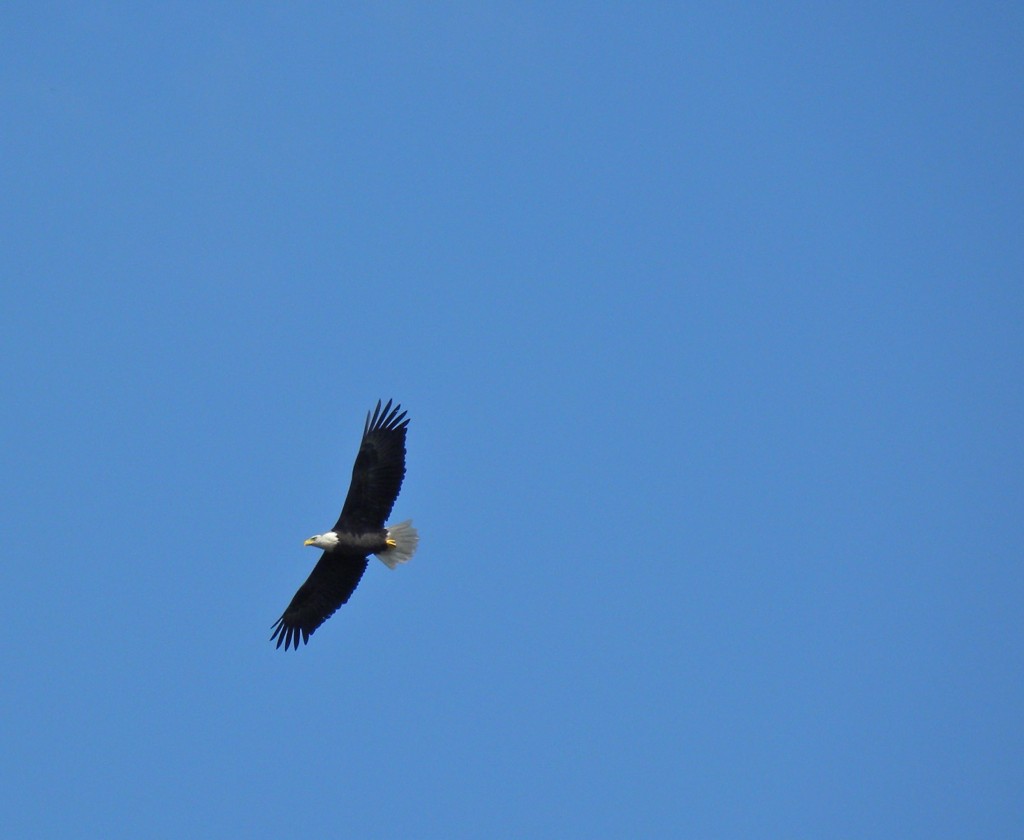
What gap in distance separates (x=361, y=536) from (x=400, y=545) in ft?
1.93

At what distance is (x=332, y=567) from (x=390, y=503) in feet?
4.98

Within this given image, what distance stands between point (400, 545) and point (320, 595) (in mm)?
1541

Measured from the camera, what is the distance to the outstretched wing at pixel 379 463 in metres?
20.5

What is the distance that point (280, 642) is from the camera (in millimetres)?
21734

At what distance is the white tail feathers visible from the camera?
69.0 feet

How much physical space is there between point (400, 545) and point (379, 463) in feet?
4.41

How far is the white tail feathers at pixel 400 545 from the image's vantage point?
69.0 ft

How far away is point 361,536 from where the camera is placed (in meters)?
20.9

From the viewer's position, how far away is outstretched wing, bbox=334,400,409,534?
20453 mm

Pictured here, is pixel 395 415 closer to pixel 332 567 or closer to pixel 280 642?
pixel 332 567

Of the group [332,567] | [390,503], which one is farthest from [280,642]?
[390,503]

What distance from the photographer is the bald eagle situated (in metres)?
20.5

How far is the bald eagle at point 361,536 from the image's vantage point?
20.5 metres

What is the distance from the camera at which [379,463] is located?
20.5 metres
